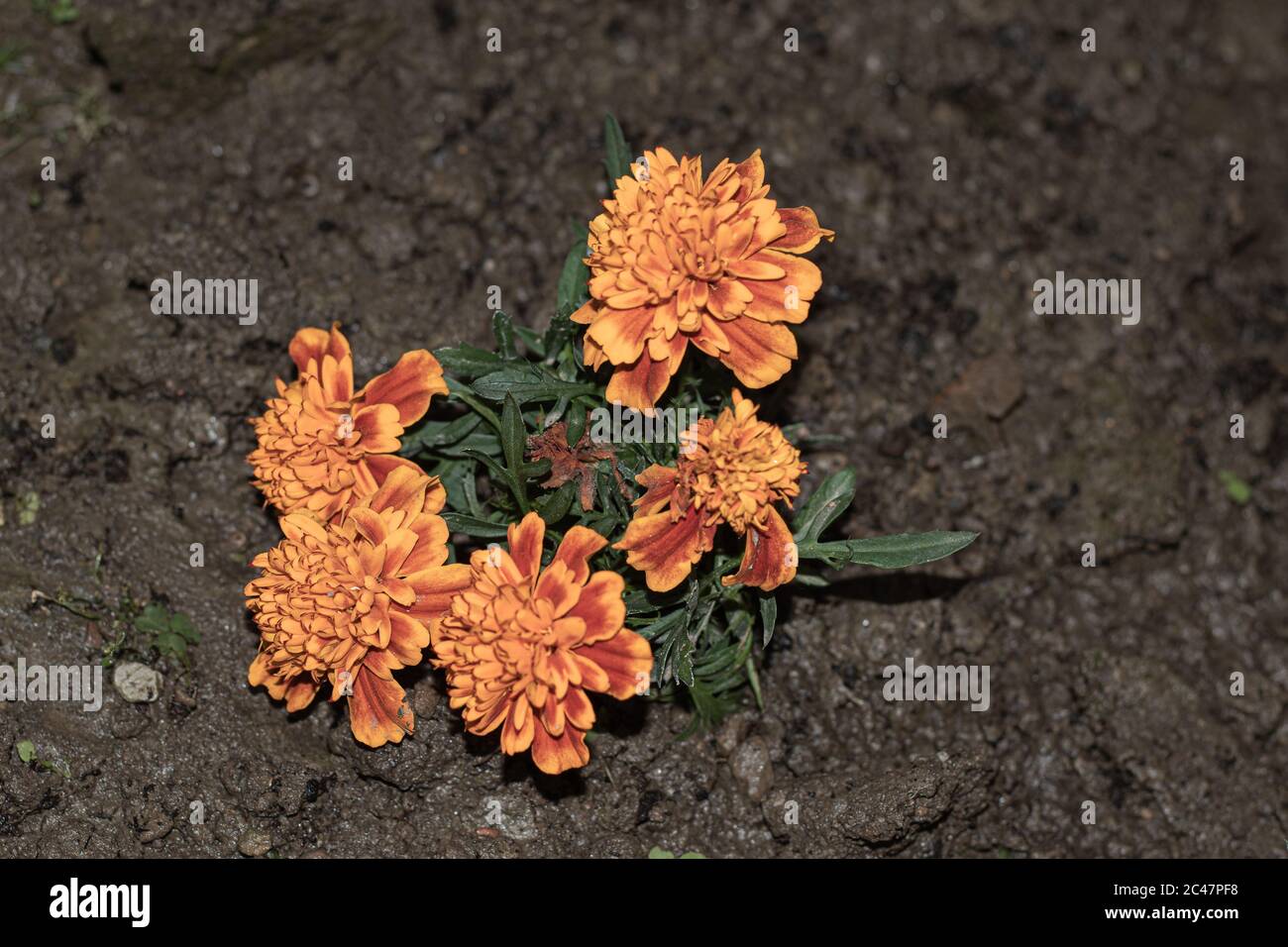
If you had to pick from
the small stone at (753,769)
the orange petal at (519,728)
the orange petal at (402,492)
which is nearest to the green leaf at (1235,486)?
the small stone at (753,769)

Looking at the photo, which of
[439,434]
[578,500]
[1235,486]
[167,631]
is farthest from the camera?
[1235,486]

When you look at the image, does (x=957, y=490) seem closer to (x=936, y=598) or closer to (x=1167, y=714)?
(x=936, y=598)

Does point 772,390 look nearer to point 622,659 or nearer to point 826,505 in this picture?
point 826,505

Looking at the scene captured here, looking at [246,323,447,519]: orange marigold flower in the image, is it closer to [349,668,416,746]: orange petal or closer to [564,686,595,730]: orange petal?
[349,668,416,746]: orange petal

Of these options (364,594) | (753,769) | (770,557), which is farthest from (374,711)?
(753,769)

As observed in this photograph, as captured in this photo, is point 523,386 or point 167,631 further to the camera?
point 167,631

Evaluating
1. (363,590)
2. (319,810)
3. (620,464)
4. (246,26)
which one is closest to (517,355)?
(620,464)

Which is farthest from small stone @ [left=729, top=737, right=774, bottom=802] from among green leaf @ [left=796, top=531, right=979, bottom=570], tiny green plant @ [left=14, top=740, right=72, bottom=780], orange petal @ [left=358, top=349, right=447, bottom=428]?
tiny green plant @ [left=14, top=740, right=72, bottom=780]
